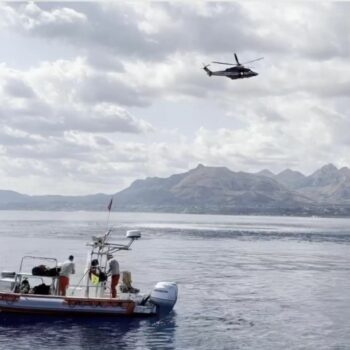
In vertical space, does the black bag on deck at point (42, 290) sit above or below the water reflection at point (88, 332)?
above

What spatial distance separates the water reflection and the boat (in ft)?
1.95

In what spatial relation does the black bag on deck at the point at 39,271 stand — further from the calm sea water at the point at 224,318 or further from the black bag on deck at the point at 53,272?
the calm sea water at the point at 224,318

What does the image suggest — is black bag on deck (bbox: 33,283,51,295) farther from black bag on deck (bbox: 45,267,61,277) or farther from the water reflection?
the water reflection

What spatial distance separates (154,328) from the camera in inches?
1487

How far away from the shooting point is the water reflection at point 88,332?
33438 millimetres

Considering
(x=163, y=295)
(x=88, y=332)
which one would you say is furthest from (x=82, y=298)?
(x=163, y=295)

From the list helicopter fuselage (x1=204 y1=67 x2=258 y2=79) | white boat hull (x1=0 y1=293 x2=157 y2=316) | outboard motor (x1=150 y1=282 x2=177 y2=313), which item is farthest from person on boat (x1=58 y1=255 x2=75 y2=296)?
helicopter fuselage (x1=204 y1=67 x2=258 y2=79)

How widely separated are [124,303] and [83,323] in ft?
10.3

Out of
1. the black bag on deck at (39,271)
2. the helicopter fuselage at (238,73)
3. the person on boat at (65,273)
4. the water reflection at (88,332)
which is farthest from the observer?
the helicopter fuselage at (238,73)

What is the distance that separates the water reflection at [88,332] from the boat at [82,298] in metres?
0.59

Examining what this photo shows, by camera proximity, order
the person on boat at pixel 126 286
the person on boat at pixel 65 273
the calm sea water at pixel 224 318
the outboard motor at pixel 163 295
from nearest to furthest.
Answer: the calm sea water at pixel 224 318 < the person on boat at pixel 65 273 < the outboard motor at pixel 163 295 < the person on boat at pixel 126 286

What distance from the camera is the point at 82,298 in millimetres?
38594

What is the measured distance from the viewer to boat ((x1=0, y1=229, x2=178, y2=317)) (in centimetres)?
3866

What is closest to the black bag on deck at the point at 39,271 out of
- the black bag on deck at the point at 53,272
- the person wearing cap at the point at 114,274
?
the black bag on deck at the point at 53,272
